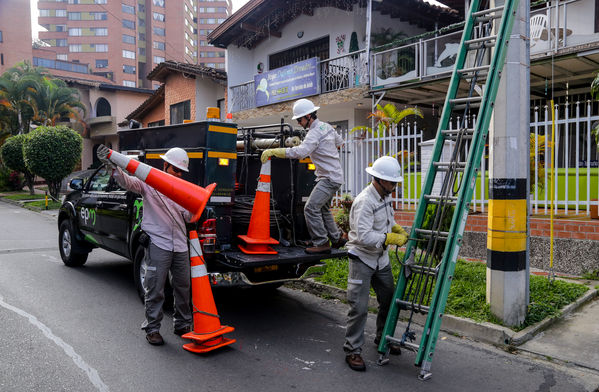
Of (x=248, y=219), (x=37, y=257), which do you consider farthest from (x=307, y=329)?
(x=37, y=257)

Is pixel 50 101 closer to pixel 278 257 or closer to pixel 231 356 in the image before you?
pixel 278 257

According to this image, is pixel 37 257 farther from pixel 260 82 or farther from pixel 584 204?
pixel 260 82

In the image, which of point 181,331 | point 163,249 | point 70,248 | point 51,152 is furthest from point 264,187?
point 51,152

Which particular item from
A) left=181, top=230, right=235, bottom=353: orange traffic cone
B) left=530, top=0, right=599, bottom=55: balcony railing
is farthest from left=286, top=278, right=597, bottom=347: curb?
left=530, top=0, right=599, bottom=55: balcony railing

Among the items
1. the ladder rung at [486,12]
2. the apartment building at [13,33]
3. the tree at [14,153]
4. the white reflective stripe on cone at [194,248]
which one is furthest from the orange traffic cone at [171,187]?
the apartment building at [13,33]

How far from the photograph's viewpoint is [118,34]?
7181 centimetres

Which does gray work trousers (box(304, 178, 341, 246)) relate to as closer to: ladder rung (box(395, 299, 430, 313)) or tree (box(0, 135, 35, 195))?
ladder rung (box(395, 299, 430, 313))

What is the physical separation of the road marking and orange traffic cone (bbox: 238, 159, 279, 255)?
1.87m

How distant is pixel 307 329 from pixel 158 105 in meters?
23.2

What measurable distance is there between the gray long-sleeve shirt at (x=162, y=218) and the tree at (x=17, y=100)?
28.4 meters

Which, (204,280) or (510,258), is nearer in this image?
(204,280)

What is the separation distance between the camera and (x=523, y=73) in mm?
4926

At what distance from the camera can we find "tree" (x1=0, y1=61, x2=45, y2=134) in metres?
28.5

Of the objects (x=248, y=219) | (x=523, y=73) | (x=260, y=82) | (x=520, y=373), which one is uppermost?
(x=260, y=82)
